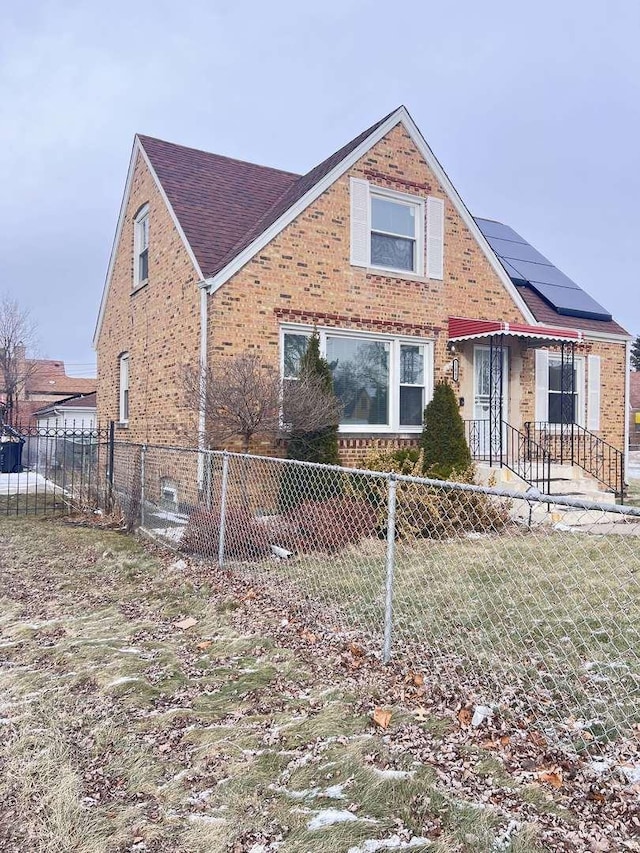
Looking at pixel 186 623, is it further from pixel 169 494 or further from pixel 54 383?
pixel 54 383

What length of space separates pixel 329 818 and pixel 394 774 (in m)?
0.43

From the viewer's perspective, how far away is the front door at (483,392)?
1221 centimetres

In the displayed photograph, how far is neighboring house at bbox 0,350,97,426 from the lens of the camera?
3466 cm

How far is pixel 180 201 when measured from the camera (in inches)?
450

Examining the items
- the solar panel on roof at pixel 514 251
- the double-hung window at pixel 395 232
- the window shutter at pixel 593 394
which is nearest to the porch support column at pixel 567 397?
the window shutter at pixel 593 394

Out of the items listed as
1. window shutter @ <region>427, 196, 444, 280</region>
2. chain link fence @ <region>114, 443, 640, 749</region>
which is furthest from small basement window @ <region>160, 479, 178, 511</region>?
window shutter @ <region>427, 196, 444, 280</region>

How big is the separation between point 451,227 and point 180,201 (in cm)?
511

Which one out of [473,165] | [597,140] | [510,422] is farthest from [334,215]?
[473,165]

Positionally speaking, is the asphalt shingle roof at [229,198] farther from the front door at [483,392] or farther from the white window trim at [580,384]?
the front door at [483,392]

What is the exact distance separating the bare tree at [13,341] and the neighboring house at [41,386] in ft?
1.60

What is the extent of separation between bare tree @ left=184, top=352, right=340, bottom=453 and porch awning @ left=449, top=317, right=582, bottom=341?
3.39m

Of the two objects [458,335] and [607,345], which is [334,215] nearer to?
[458,335]

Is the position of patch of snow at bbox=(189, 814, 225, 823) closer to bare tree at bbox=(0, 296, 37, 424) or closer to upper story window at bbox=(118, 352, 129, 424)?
upper story window at bbox=(118, 352, 129, 424)

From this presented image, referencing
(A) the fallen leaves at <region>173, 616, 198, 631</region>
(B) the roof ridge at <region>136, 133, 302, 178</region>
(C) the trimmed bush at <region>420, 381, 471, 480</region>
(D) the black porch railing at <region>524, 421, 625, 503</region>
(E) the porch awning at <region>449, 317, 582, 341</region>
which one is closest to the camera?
(A) the fallen leaves at <region>173, 616, 198, 631</region>
